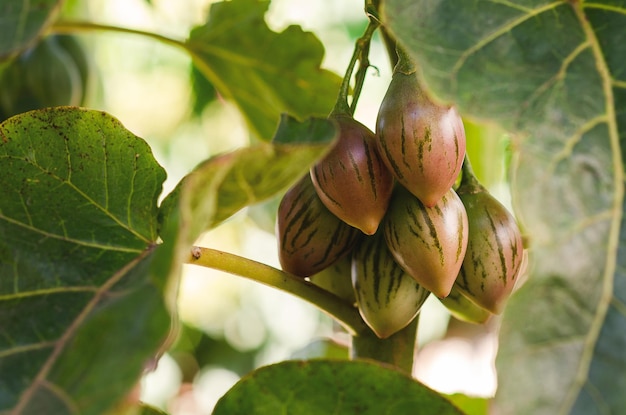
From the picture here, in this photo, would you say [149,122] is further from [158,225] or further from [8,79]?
[158,225]

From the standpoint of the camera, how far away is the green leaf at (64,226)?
548mm

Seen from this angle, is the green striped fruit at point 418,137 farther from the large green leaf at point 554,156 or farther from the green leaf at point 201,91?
the green leaf at point 201,91

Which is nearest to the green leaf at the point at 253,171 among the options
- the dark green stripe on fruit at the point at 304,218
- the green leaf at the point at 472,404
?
the dark green stripe on fruit at the point at 304,218

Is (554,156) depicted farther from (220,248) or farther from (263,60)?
(220,248)

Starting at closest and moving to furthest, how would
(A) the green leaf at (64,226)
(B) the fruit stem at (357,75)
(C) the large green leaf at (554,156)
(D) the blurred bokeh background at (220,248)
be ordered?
(C) the large green leaf at (554,156) < (A) the green leaf at (64,226) < (B) the fruit stem at (357,75) < (D) the blurred bokeh background at (220,248)

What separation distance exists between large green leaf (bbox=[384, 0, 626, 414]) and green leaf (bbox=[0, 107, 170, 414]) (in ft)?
0.80

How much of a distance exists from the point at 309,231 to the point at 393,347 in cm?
14

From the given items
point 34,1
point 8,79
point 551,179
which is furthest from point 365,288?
point 8,79

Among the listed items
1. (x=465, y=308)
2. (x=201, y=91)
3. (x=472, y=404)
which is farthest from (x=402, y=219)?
(x=201, y=91)

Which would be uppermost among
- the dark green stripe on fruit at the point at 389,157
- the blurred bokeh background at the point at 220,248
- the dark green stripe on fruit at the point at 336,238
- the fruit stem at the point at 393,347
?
the dark green stripe on fruit at the point at 389,157

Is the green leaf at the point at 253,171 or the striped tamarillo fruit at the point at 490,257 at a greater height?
the green leaf at the point at 253,171

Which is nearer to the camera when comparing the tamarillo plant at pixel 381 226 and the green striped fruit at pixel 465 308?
the tamarillo plant at pixel 381 226

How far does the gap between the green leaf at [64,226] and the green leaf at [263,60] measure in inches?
15.8

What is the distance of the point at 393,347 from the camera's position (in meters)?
0.69
